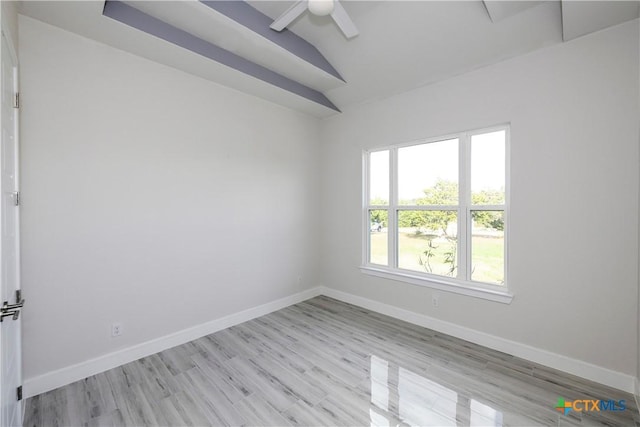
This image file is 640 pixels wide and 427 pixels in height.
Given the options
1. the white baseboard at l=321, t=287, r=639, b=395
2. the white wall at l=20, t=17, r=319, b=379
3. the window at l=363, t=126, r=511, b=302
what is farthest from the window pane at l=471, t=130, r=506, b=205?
the white wall at l=20, t=17, r=319, b=379

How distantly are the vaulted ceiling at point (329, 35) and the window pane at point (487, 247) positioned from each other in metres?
1.53

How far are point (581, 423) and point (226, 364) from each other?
264 centimetres

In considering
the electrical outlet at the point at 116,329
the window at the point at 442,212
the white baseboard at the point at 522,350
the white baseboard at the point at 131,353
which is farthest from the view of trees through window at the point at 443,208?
the electrical outlet at the point at 116,329

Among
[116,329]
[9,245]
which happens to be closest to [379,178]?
[116,329]

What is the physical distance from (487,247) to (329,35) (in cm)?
274

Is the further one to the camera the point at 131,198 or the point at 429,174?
the point at 429,174

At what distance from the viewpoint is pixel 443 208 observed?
3.16 metres

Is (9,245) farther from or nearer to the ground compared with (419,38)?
nearer to the ground

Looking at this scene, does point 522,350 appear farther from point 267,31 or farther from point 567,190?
point 267,31

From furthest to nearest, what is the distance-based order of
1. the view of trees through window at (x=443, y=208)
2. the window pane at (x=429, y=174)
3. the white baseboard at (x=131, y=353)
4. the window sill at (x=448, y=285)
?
the window pane at (x=429, y=174) → the view of trees through window at (x=443, y=208) → the window sill at (x=448, y=285) → the white baseboard at (x=131, y=353)

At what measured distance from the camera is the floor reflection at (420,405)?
1853 millimetres

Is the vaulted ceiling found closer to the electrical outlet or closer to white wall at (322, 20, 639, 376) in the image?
white wall at (322, 20, 639, 376)

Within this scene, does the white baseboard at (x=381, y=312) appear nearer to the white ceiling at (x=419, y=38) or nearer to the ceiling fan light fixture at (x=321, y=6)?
the white ceiling at (x=419, y=38)

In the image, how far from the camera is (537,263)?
2504 millimetres
